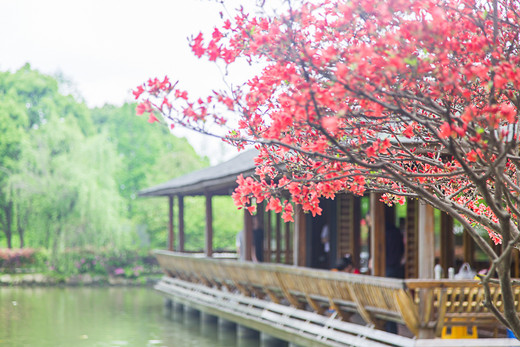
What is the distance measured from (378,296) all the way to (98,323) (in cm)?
1131

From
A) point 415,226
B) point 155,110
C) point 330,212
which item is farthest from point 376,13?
point 330,212

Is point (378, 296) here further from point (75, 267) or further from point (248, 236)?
point (75, 267)

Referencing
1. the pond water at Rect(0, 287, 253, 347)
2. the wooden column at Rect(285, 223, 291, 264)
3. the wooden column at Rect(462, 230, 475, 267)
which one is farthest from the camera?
the wooden column at Rect(285, 223, 291, 264)

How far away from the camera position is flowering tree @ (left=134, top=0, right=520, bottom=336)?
4219 millimetres

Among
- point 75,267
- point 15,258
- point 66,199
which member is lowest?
point 75,267

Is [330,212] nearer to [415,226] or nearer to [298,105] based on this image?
[415,226]

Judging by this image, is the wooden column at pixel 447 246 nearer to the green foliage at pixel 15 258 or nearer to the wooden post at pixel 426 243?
the wooden post at pixel 426 243

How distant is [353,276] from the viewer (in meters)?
10.9

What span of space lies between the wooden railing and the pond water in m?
2.64

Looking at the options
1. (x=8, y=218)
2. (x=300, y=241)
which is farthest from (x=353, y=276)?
(x=8, y=218)

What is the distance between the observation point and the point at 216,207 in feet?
140

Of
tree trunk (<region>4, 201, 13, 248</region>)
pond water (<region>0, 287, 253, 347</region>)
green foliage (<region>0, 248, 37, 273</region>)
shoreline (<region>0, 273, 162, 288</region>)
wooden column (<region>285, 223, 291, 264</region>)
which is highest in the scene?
tree trunk (<region>4, 201, 13, 248</region>)

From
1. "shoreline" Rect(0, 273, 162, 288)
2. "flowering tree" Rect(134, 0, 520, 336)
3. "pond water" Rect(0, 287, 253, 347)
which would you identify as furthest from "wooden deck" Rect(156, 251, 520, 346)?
"shoreline" Rect(0, 273, 162, 288)

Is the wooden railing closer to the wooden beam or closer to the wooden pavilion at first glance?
the wooden pavilion
